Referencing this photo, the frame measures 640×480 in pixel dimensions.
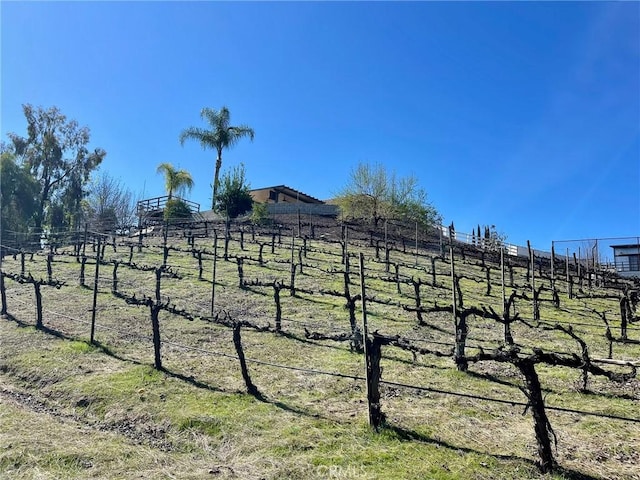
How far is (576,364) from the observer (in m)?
4.00

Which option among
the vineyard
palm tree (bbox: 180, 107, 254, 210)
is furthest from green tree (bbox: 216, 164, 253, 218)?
the vineyard

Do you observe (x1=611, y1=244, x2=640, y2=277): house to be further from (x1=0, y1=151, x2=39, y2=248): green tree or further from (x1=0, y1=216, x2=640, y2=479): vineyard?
(x1=0, y1=151, x2=39, y2=248): green tree

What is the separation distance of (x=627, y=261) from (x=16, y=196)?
153 ft

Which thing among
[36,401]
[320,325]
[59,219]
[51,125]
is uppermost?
[51,125]

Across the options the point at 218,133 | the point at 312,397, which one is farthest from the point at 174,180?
the point at 312,397

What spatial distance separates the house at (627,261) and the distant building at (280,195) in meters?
27.0

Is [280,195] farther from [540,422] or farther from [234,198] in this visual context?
[540,422]

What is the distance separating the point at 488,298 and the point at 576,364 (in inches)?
412

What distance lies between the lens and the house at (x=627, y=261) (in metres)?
29.7

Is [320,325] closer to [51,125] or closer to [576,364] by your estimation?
[576,364]

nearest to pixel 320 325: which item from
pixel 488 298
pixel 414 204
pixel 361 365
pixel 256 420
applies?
pixel 361 365

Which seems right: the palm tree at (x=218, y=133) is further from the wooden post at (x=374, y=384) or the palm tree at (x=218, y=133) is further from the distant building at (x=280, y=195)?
the wooden post at (x=374, y=384)

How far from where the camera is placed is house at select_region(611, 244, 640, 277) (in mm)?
29703

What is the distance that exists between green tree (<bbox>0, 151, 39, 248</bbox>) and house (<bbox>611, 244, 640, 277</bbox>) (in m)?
42.4
